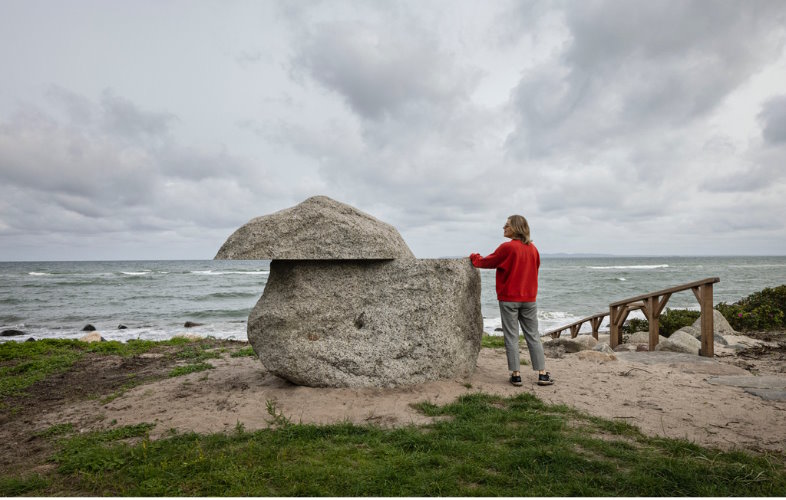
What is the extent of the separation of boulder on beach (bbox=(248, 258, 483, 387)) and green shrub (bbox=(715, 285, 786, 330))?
1242 cm

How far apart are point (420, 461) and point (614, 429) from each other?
2188mm

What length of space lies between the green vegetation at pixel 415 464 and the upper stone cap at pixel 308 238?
7.15ft

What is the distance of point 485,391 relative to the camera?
5898 mm

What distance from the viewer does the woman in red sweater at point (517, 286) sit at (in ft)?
20.2

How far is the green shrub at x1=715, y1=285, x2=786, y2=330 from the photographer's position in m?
13.2

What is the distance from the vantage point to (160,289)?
114 feet

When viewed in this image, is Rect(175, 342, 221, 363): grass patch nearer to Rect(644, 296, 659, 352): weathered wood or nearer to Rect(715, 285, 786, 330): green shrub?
Rect(644, 296, 659, 352): weathered wood

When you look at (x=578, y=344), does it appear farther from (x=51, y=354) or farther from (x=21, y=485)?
(x=51, y=354)

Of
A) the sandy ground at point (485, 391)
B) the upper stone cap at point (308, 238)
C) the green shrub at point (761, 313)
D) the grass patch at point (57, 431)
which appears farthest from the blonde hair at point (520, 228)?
the green shrub at point (761, 313)

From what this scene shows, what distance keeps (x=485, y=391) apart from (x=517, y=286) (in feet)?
5.14

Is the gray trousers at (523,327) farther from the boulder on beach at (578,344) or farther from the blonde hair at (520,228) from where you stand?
the boulder on beach at (578,344)

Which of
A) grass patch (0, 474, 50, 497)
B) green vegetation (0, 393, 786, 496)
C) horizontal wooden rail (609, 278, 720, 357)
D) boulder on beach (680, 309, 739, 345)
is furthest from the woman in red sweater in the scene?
boulder on beach (680, 309, 739, 345)

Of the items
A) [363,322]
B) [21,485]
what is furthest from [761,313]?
[21,485]

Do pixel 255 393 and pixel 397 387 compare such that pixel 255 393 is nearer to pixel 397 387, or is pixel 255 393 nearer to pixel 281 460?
pixel 397 387
